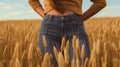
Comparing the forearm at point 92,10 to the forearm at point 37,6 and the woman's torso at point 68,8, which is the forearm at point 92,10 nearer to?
the woman's torso at point 68,8

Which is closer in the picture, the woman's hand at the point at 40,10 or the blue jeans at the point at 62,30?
the blue jeans at the point at 62,30

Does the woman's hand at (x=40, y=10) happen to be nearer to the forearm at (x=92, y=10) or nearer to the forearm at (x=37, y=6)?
the forearm at (x=37, y=6)

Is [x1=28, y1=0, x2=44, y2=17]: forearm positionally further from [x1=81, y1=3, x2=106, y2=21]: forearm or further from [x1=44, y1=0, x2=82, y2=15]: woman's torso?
[x1=81, y1=3, x2=106, y2=21]: forearm

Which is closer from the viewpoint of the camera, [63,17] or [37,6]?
[63,17]

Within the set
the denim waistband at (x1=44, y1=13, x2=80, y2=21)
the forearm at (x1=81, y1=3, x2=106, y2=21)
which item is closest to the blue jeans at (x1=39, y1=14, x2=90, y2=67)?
the denim waistband at (x1=44, y1=13, x2=80, y2=21)

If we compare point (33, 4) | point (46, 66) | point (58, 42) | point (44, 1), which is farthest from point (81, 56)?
point (33, 4)

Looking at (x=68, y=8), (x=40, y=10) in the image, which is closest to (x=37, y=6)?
(x=40, y=10)

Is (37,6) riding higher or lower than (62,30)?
higher

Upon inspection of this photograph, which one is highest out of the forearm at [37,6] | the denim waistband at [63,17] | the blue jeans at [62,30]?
the forearm at [37,6]

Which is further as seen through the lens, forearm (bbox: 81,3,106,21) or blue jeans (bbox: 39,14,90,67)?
forearm (bbox: 81,3,106,21)

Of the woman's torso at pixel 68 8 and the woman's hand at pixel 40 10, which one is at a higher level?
the woman's torso at pixel 68 8

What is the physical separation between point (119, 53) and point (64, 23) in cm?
37

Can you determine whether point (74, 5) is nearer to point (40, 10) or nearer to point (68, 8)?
point (68, 8)

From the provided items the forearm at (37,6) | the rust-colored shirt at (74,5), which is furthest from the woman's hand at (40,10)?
the rust-colored shirt at (74,5)
